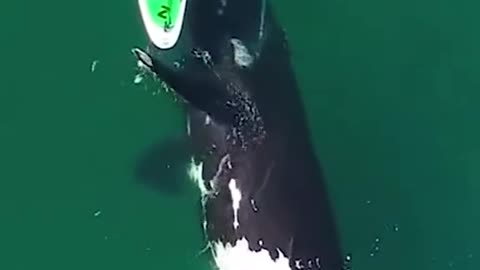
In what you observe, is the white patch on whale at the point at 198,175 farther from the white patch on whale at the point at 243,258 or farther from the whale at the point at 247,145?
the white patch on whale at the point at 243,258

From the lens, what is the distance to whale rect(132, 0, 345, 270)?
8.95 feet

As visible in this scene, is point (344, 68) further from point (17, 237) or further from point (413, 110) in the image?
point (17, 237)

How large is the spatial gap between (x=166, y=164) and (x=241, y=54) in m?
0.34

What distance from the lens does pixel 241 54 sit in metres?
2.81

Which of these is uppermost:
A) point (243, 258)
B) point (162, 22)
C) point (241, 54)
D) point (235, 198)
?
point (162, 22)

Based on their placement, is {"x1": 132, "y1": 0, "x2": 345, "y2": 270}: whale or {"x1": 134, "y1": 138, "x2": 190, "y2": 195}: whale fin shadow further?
{"x1": 134, "y1": 138, "x2": 190, "y2": 195}: whale fin shadow

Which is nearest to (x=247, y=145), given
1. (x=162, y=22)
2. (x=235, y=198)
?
(x=235, y=198)

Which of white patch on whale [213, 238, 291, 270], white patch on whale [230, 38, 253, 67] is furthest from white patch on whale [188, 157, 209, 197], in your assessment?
white patch on whale [230, 38, 253, 67]

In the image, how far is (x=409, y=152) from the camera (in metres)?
3.05

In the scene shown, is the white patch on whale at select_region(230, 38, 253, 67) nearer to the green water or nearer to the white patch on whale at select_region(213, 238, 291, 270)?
the green water

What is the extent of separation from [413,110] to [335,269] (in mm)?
571

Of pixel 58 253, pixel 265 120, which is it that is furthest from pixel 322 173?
pixel 58 253

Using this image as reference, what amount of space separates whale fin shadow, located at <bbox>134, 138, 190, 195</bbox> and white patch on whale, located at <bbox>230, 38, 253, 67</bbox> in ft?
0.81

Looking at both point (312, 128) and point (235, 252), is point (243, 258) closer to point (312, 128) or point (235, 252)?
point (235, 252)
